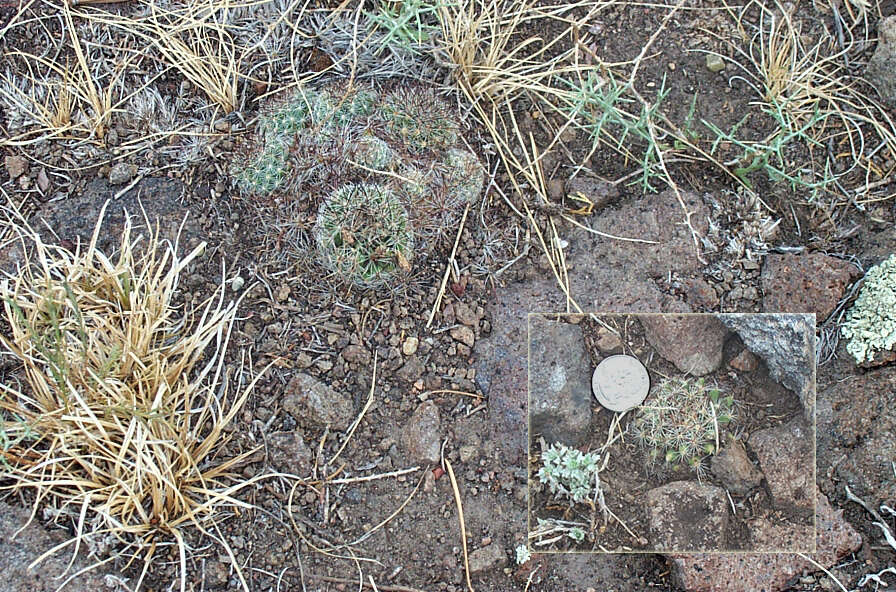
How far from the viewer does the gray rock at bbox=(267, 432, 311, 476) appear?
95.1 inches

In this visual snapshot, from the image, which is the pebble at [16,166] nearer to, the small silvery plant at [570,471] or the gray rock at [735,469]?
the small silvery plant at [570,471]

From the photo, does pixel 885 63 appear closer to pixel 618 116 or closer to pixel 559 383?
pixel 618 116

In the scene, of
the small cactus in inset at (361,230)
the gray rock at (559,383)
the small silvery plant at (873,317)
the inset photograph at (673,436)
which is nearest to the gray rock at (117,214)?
the small cactus in inset at (361,230)

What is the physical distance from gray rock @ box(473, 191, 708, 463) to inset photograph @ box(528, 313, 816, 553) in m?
0.12

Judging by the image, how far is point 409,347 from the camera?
2.55 m

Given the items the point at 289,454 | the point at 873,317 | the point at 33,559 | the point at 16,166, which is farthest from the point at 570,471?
the point at 16,166

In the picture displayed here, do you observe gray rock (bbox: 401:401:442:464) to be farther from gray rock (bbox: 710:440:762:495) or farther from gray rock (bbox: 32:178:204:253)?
gray rock (bbox: 32:178:204:253)

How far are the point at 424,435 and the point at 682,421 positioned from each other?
0.74 metres

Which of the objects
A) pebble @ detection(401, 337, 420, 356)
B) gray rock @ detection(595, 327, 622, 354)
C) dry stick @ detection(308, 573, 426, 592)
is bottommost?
dry stick @ detection(308, 573, 426, 592)

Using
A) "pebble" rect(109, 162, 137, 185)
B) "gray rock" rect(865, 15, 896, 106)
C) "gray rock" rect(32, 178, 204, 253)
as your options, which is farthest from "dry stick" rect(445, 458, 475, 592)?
"gray rock" rect(865, 15, 896, 106)

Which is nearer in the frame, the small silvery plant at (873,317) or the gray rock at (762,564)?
the gray rock at (762,564)

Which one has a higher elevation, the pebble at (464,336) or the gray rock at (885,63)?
the gray rock at (885,63)

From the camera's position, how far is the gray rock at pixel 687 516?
230 centimetres

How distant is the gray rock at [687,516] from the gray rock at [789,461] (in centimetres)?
16
